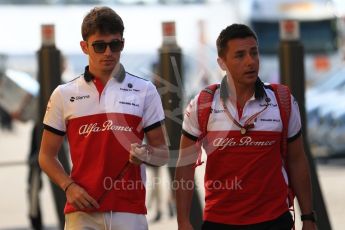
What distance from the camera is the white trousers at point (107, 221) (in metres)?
5.54

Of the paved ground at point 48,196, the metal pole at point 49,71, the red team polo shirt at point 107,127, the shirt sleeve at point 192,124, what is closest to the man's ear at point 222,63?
the shirt sleeve at point 192,124

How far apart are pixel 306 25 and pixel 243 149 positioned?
31.9m

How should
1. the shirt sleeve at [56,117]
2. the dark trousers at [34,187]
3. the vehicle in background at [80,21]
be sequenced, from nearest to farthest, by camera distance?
the shirt sleeve at [56,117], the dark trousers at [34,187], the vehicle in background at [80,21]

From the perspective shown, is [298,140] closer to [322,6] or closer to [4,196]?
[4,196]

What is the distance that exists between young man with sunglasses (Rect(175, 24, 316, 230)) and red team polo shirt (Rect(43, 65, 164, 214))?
244mm

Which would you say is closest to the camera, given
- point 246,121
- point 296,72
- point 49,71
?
point 246,121

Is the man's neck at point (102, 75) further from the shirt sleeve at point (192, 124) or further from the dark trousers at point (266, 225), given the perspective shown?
the dark trousers at point (266, 225)

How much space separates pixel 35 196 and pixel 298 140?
627 cm

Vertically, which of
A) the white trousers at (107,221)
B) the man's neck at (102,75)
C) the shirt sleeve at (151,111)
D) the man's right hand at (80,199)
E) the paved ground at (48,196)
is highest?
the man's neck at (102,75)

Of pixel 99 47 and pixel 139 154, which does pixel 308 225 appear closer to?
pixel 139 154

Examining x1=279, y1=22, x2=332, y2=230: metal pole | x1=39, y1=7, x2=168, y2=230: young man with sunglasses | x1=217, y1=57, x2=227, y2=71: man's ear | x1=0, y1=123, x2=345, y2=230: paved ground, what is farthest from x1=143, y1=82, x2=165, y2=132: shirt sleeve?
x1=0, y1=123, x2=345, y2=230: paved ground

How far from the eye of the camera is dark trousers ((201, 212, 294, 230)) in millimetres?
5566

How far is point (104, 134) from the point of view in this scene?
5.57 m

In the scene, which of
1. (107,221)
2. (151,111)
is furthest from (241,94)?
(107,221)
